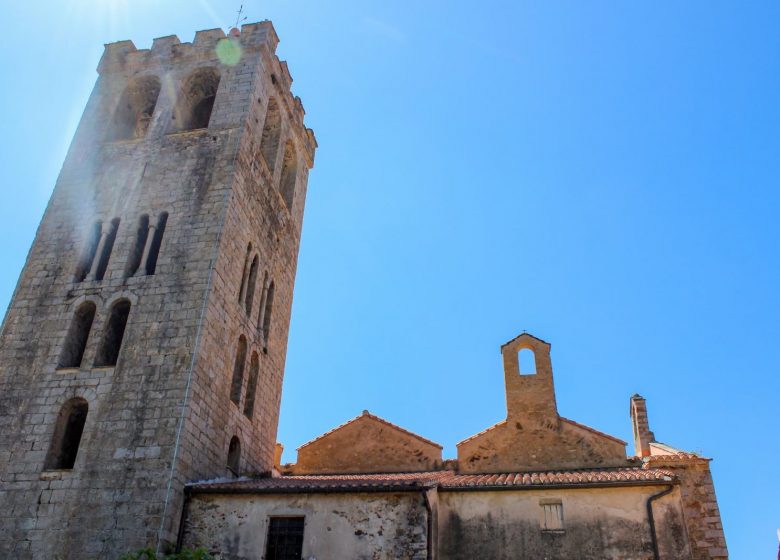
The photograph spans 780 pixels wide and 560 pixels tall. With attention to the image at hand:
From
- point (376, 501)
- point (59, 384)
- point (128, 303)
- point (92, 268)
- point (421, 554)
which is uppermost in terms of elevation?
point (92, 268)

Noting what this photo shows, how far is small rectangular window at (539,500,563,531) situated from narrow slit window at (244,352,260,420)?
756cm

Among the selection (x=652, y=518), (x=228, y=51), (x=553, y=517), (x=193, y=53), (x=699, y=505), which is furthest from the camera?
(x=193, y=53)

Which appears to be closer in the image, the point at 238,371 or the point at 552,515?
the point at 552,515

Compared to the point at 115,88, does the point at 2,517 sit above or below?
below

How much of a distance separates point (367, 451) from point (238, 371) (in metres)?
4.53

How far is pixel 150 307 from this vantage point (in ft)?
47.7

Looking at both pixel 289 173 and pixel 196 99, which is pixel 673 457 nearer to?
pixel 289 173

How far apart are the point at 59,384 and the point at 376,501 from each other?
7158mm

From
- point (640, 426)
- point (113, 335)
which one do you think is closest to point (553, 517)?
point (640, 426)

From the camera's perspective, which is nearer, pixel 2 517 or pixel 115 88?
pixel 2 517

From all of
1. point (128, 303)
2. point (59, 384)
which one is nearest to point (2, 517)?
point (59, 384)

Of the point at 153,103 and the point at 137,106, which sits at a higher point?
the point at 153,103

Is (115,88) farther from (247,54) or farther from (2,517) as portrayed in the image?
(2,517)

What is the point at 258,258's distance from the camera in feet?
58.6
